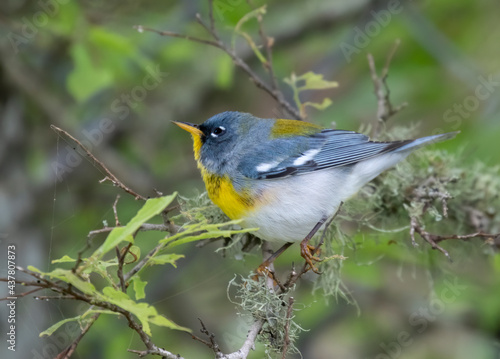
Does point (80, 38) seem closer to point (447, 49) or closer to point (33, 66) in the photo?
point (33, 66)

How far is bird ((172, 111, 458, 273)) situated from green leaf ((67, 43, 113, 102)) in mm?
784

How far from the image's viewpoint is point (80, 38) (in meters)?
4.12

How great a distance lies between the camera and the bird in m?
3.15

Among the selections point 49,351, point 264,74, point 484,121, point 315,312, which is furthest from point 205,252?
point 484,121

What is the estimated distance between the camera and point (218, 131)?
140 inches

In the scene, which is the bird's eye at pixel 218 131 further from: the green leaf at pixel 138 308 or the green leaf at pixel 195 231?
the green leaf at pixel 138 308
